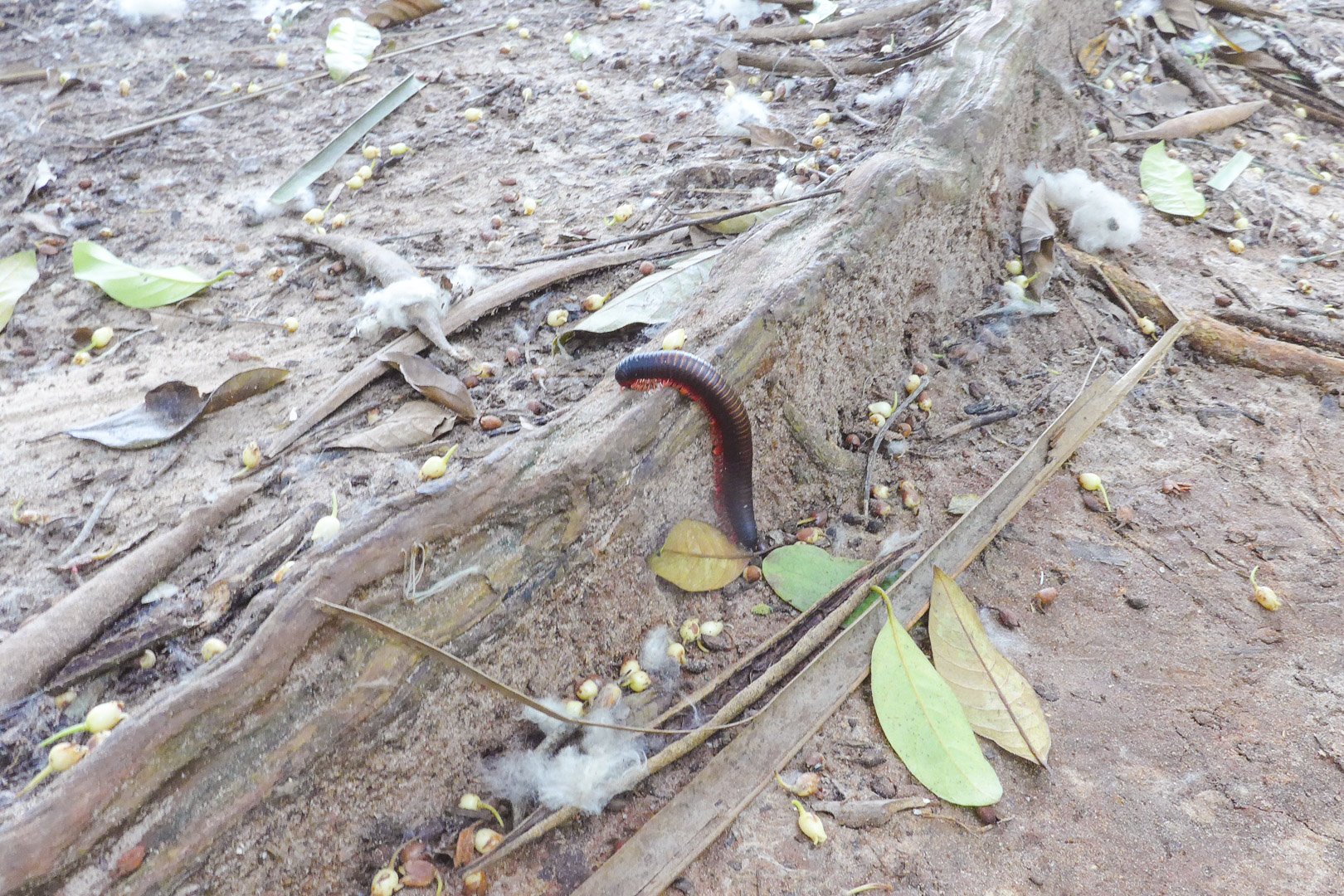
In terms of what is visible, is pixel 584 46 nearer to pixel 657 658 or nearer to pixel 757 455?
pixel 757 455

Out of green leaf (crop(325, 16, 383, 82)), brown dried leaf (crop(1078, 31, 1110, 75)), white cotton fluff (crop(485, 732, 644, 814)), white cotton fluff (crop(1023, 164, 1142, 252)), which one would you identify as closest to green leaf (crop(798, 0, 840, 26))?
brown dried leaf (crop(1078, 31, 1110, 75))

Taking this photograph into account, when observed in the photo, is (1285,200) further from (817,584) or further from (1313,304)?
(817,584)

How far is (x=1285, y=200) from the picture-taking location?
4.40m

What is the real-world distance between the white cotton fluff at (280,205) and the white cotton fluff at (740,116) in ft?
7.41

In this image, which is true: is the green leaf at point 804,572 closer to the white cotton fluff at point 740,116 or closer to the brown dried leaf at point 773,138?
the brown dried leaf at point 773,138

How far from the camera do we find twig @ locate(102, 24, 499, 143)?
16.1ft

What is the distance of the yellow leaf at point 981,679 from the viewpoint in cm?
221

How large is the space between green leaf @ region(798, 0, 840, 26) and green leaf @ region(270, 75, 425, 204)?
2.66 metres

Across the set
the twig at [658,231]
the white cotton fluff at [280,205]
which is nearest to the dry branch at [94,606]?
A: the twig at [658,231]

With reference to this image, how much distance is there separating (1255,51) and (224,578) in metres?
6.99

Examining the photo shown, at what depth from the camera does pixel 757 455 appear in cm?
264

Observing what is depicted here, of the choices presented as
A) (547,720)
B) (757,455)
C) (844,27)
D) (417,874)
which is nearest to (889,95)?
(844,27)

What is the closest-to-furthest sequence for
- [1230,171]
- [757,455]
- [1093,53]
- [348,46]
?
1. [757,455]
2. [1230,171]
3. [1093,53]
4. [348,46]

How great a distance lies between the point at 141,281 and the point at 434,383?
1849mm
